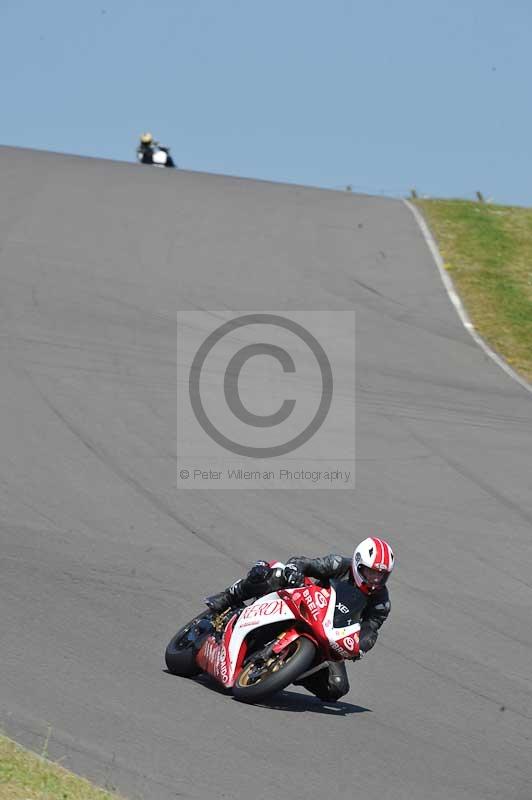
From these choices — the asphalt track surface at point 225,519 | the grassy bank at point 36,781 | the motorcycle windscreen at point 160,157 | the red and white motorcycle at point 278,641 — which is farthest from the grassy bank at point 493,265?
the grassy bank at point 36,781

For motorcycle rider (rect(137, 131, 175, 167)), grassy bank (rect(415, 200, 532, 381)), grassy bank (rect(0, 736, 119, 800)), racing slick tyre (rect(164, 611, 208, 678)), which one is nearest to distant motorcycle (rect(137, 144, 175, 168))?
motorcycle rider (rect(137, 131, 175, 167))

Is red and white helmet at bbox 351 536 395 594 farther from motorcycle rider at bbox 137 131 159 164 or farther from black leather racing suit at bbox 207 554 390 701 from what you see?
motorcycle rider at bbox 137 131 159 164

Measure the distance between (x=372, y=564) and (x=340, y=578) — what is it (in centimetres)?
42

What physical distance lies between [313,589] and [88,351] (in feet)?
31.2

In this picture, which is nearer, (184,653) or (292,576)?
(292,576)

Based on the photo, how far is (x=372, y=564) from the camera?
7273mm

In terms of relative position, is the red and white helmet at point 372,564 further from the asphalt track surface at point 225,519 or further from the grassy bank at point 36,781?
the grassy bank at point 36,781

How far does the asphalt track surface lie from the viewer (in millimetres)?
6465

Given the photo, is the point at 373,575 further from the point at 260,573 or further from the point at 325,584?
the point at 260,573

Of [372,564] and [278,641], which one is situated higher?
[372,564]

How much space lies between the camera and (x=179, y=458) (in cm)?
1319

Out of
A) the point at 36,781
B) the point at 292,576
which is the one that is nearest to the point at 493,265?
the point at 292,576

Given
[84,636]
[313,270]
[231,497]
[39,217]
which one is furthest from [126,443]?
[39,217]

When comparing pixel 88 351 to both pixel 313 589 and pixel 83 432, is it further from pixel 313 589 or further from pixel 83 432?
pixel 313 589
